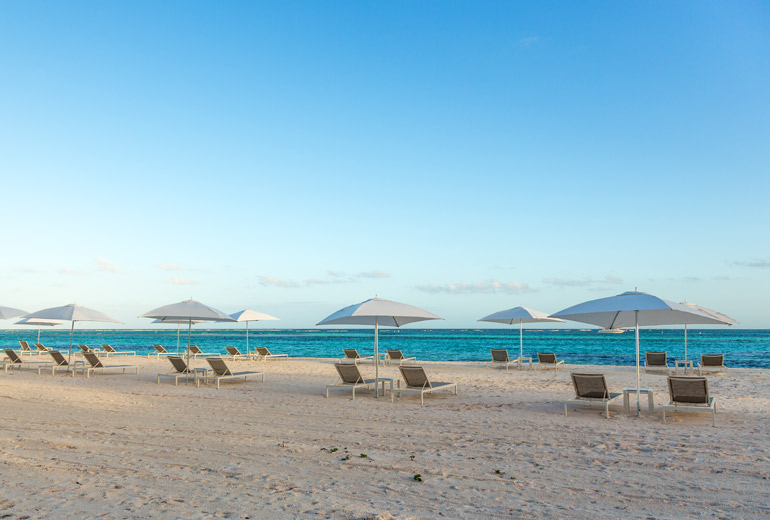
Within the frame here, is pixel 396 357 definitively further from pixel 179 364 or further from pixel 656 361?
pixel 179 364

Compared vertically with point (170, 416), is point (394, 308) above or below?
above

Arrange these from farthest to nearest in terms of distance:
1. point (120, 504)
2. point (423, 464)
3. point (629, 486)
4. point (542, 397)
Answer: point (542, 397), point (423, 464), point (629, 486), point (120, 504)

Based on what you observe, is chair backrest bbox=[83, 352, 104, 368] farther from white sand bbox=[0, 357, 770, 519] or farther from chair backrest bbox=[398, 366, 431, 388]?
chair backrest bbox=[398, 366, 431, 388]

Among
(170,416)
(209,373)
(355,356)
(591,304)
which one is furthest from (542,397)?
(355,356)

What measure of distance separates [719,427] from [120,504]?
674 centimetres

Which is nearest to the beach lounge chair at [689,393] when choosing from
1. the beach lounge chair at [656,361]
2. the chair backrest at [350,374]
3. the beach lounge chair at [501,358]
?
Result: the chair backrest at [350,374]

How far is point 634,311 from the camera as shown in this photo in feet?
27.4

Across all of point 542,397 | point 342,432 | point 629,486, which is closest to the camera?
point 629,486

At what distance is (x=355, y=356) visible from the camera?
1923 cm

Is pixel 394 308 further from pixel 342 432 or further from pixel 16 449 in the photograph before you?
pixel 16 449

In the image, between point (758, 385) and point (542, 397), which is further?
point (758, 385)

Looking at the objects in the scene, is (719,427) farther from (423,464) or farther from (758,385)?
(758,385)

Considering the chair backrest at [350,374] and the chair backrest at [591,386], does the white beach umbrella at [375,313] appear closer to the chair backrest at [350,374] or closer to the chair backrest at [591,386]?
the chair backrest at [350,374]

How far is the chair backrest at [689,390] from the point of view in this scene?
7.58m
